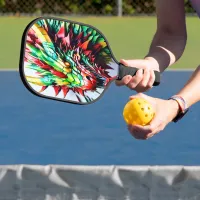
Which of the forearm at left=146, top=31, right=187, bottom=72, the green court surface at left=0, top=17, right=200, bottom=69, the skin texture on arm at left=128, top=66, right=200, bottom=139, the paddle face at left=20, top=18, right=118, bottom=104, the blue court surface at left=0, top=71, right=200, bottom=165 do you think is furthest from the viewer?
the green court surface at left=0, top=17, right=200, bottom=69

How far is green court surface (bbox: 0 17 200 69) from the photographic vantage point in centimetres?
732

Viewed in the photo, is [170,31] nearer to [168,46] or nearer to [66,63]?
[168,46]

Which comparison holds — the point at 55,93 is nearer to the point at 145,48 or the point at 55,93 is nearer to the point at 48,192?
the point at 48,192

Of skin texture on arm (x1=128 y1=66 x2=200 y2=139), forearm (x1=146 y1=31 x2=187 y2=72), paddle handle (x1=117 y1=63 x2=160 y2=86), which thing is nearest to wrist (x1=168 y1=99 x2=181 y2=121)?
skin texture on arm (x1=128 y1=66 x2=200 y2=139)

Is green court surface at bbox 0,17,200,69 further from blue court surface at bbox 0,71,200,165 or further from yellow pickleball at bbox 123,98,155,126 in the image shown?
yellow pickleball at bbox 123,98,155,126

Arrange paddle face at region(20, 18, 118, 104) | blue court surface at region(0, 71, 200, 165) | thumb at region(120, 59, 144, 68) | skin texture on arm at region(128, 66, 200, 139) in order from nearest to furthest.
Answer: skin texture on arm at region(128, 66, 200, 139), paddle face at region(20, 18, 118, 104), thumb at region(120, 59, 144, 68), blue court surface at region(0, 71, 200, 165)

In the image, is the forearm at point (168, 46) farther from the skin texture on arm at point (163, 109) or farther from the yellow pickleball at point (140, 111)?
the yellow pickleball at point (140, 111)

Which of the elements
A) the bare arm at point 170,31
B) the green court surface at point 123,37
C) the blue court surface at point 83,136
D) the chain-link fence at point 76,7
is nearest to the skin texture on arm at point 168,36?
the bare arm at point 170,31

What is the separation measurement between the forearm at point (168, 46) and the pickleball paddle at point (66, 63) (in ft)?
0.44

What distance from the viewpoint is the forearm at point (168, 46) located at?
7.01 ft

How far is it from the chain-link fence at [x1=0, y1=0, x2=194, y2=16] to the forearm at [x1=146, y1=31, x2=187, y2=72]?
27.2ft

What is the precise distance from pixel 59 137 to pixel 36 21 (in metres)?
2.89

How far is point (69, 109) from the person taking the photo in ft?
17.9

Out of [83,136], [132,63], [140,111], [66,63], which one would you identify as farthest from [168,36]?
[83,136]
